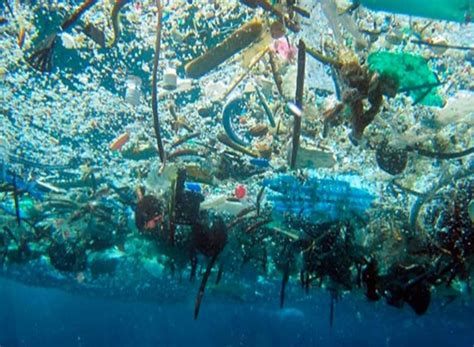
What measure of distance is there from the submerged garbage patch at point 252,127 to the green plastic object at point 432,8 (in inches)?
0.9

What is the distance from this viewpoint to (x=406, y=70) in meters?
4.64

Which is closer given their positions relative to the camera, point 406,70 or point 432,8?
point 432,8

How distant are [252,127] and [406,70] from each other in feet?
10.1

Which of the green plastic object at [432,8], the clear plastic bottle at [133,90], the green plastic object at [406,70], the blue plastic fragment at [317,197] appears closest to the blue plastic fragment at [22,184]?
the clear plastic bottle at [133,90]

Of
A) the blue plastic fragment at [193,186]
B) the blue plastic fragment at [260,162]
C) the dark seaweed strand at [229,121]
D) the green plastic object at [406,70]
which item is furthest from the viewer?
the blue plastic fragment at [193,186]

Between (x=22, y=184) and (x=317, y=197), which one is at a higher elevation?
(x=317, y=197)

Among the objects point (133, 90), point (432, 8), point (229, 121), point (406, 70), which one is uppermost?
point (432, 8)

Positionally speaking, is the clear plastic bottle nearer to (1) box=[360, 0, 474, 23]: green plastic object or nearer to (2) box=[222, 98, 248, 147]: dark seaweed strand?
(2) box=[222, 98, 248, 147]: dark seaweed strand

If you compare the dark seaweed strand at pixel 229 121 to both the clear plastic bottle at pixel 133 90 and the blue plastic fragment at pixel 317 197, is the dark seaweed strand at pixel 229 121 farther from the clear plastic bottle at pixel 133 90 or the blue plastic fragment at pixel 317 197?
the blue plastic fragment at pixel 317 197

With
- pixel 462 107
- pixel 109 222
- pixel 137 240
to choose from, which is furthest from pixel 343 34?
pixel 137 240

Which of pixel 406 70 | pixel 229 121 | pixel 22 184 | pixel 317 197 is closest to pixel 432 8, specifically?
pixel 406 70

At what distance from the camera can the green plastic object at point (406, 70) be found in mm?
4461

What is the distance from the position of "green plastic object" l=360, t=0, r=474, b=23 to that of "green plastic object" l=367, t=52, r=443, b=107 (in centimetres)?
47

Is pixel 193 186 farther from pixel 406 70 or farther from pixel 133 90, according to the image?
pixel 406 70
